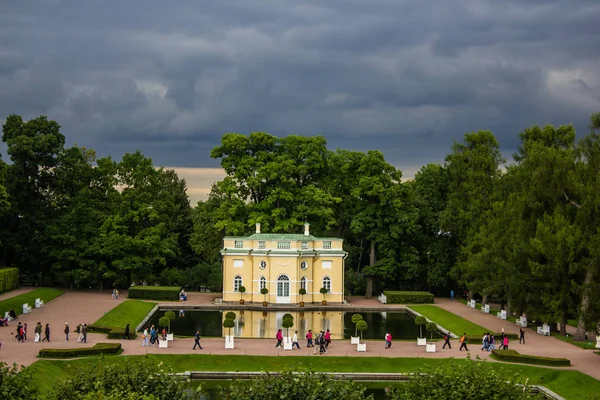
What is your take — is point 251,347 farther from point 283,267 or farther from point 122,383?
point 283,267

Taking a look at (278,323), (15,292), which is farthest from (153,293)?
(278,323)

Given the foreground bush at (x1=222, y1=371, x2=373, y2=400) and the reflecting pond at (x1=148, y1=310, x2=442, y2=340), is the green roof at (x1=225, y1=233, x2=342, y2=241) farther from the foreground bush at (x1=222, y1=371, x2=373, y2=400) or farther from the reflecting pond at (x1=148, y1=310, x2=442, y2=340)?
the foreground bush at (x1=222, y1=371, x2=373, y2=400)

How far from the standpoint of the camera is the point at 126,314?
164ft

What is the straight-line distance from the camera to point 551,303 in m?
42.4

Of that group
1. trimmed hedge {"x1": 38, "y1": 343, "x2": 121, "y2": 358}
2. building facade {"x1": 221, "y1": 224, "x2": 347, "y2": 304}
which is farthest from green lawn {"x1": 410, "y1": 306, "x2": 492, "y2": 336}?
trimmed hedge {"x1": 38, "y1": 343, "x2": 121, "y2": 358}

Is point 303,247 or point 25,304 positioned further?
point 303,247

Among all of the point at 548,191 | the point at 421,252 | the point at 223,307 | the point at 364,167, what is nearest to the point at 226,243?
the point at 223,307

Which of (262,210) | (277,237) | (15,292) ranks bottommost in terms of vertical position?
(15,292)

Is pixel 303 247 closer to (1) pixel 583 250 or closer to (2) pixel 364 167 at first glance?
(2) pixel 364 167

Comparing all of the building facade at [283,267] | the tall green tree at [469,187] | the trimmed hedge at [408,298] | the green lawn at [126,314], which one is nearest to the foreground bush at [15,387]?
the green lawn at [126,314]

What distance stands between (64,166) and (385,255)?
27256mm

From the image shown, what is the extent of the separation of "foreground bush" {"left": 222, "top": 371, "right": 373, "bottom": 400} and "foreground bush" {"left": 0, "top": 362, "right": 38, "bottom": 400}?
5.19 metres

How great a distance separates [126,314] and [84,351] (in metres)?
14.5

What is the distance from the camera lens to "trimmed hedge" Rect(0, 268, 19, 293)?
5466 centimetres
